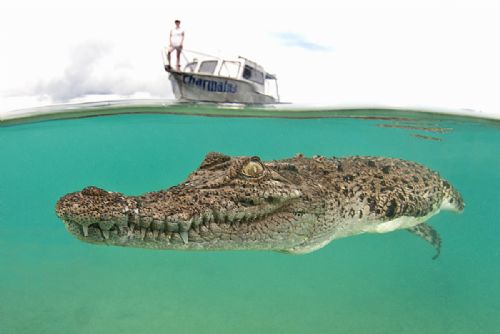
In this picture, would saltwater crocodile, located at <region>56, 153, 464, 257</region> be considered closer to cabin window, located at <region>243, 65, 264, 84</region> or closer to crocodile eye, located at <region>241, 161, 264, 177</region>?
crocodile eye, located at <region>241, 161, 264, 177</region>

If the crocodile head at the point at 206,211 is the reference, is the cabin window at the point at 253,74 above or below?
above

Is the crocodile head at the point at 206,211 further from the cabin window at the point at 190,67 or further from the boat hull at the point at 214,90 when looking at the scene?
the boat hull at the point at 214,90

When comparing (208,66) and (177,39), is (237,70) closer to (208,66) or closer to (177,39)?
(208,66)

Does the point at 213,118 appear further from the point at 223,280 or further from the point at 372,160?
the point at 372,160

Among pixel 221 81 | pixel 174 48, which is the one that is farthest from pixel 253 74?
pixel 174 48

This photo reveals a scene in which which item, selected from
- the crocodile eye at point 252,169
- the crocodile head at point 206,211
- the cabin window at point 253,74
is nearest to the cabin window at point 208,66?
the cabin window at point 253,74

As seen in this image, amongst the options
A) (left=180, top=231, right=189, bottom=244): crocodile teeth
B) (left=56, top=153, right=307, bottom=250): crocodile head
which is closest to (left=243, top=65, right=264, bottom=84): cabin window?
(left=56, top=153, right=307, bottom=250): crocodile head
